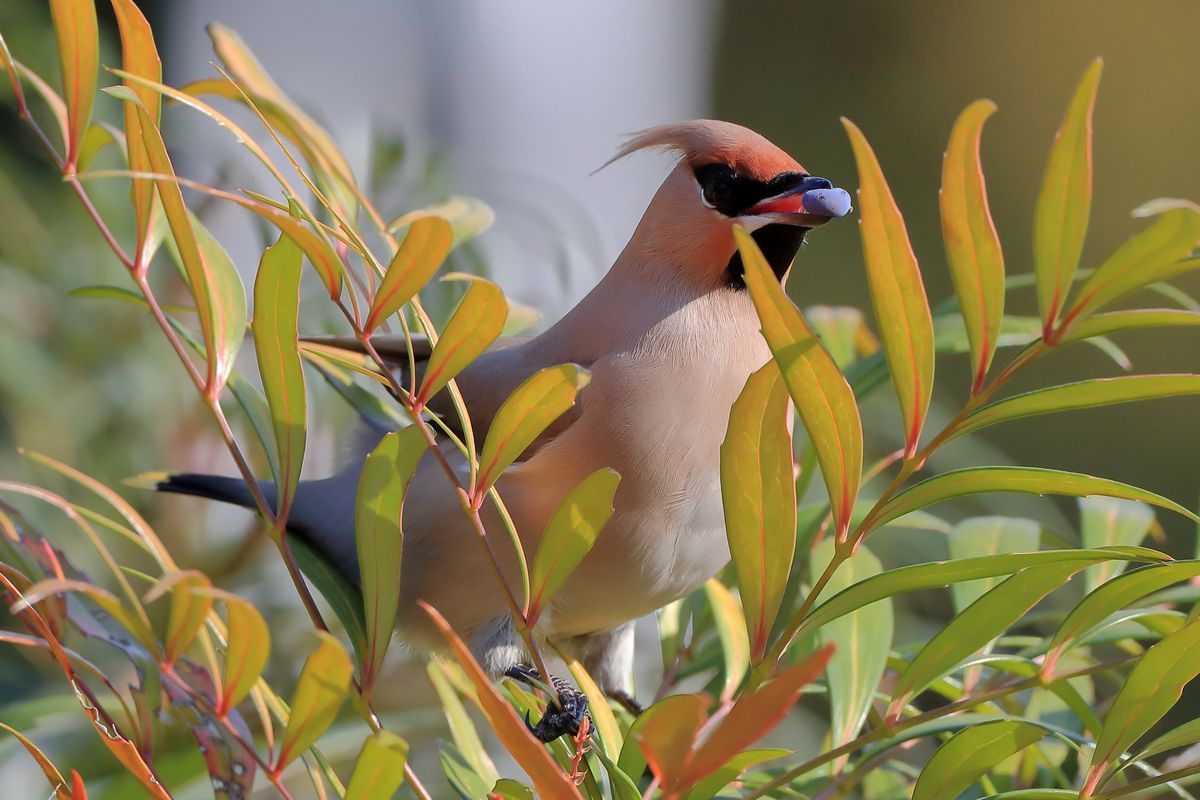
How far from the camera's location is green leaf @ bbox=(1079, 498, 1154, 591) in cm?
89

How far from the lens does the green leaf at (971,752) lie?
0.57 m

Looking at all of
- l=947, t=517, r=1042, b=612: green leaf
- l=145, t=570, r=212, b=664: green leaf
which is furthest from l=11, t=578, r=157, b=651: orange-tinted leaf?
l=947, t=517, r=1042, b=612: green leaf

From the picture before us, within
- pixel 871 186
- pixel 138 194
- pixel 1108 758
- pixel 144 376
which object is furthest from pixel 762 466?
pixel 144 376

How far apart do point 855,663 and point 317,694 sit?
0.43 meters

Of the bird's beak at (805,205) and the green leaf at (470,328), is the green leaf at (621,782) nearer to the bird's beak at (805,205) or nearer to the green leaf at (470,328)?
the green leaf at (470,328)

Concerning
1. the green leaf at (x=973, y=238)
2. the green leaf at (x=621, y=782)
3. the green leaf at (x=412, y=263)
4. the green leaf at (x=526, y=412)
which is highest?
the green leaf at (x=973, y=238)

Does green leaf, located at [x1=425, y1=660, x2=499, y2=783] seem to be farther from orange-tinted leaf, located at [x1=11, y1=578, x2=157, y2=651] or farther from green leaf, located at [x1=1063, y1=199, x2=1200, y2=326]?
green leaf, located at [x1=1063, y1=199, x2=1200, y2=326]

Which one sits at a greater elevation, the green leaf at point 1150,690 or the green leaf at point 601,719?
the green leaf at point 1150,690

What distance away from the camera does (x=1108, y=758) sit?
0.57 m

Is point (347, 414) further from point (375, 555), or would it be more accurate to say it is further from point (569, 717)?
point (375, 555)

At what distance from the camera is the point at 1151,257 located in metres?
0.45

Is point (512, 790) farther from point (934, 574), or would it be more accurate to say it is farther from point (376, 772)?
point (934, 574)

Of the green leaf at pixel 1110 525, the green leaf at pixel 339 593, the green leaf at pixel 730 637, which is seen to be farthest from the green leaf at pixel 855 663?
the green leaf at pixel 339 593

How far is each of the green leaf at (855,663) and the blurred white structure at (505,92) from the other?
537 mm
